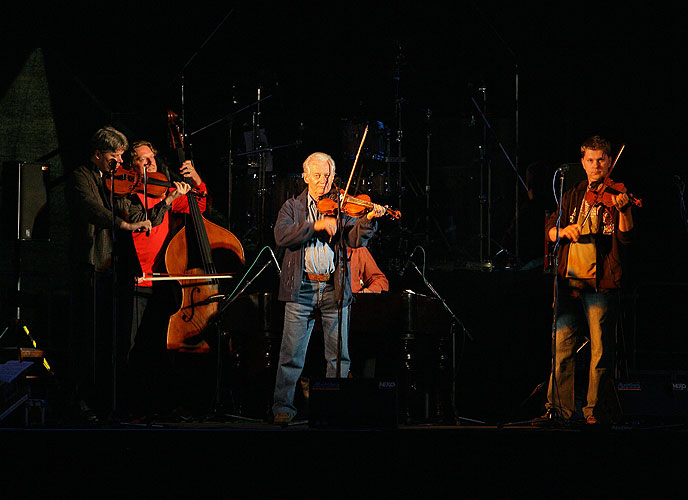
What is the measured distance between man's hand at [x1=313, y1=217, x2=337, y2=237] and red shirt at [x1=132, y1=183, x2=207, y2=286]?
1358 mm

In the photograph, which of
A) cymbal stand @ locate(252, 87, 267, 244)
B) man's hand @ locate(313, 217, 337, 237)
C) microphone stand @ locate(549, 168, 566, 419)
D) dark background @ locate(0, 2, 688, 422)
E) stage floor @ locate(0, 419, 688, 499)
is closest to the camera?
stage floor @ locate(0, 419, 688, 499)

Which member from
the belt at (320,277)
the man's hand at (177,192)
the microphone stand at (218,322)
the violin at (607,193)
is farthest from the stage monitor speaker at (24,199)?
the violin at (607,193)

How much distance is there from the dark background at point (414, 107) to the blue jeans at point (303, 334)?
5.84 feet

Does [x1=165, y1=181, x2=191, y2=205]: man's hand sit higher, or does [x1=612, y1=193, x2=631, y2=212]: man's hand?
[x1=165, y1=181, x2=191, y2=205]: man's hand

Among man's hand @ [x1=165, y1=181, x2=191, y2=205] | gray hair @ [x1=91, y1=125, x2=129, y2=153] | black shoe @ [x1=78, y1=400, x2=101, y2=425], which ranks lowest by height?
black shoe @ [x1=78, y1=400, x2=101, y2=425]

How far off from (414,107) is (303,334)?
489 centimetres

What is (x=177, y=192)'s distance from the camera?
674 cm

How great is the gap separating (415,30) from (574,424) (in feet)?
17.0

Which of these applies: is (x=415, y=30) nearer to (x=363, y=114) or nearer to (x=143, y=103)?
(x=363, y=114)

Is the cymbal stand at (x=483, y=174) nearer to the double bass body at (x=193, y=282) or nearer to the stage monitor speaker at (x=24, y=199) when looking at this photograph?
the double bass body at (x=193, y=282)

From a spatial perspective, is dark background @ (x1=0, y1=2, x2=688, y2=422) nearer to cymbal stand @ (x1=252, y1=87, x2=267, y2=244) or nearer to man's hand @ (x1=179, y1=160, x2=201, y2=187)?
cymbal stand @ (x1=252, y1=87, x2=267, y2=244)

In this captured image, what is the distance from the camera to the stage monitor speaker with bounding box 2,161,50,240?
6.82 m

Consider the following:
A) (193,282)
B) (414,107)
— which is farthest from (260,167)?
(193,282)

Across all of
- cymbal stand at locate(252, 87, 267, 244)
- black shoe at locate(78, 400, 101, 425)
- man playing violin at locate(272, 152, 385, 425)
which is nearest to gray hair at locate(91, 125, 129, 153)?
man playing violin at locate(272, 152, 385, 425)
